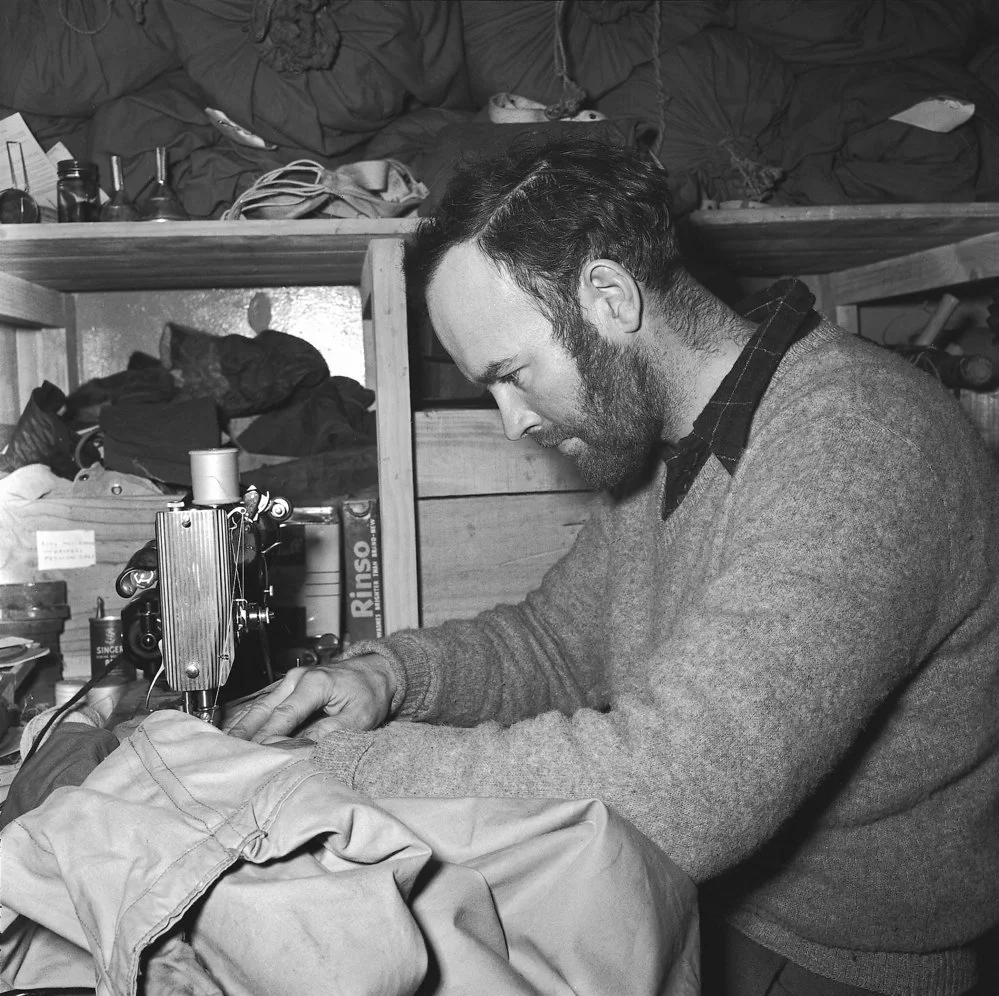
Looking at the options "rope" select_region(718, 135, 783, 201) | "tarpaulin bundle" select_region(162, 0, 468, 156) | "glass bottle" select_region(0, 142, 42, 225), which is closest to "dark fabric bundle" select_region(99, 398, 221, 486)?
"glass bottle" select_region(0, 142, 42, 225)

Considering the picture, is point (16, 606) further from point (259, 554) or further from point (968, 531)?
point (968, 531)

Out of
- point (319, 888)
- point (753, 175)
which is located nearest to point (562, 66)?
point (753, 175)

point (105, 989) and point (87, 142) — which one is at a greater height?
point (87, 142)

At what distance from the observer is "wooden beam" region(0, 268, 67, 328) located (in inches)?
73.4

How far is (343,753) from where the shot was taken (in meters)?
0.89

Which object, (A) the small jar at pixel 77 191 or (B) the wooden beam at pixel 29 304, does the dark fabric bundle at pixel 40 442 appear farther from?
(A) the small jar at pixel 77 191

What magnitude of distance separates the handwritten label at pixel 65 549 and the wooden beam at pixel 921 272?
168cm

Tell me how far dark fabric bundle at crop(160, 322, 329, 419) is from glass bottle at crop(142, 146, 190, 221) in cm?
29

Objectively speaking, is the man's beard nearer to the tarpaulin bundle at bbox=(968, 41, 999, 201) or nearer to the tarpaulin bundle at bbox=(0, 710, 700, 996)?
the tarpaulin bundle at bbox=(0, 710, 700, 996)

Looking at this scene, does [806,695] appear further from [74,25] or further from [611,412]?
[74,25]

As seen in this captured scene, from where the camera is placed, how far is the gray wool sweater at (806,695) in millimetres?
826

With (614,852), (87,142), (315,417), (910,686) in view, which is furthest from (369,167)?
(614,852)

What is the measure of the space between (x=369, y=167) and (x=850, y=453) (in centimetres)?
120

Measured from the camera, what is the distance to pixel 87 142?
2.07m
